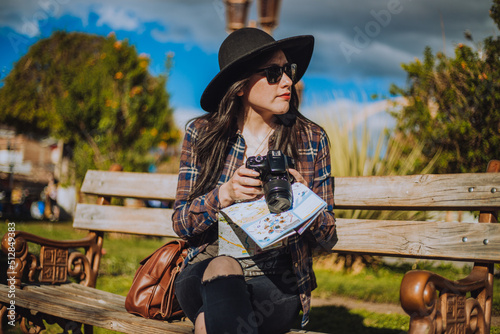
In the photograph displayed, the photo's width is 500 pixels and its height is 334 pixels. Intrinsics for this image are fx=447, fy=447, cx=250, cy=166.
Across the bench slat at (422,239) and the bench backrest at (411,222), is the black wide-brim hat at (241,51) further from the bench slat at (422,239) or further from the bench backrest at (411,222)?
the bench slat at (422,239)

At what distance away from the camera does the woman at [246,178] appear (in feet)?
6.00

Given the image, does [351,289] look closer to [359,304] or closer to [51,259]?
[359,304]

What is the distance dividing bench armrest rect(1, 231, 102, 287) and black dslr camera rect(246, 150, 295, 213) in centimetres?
164

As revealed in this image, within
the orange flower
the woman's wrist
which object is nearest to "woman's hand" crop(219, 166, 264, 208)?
the woman's wrist

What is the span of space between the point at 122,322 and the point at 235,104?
120cm

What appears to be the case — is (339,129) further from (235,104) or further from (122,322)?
(122,322)

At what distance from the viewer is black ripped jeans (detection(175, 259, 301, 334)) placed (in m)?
1.65

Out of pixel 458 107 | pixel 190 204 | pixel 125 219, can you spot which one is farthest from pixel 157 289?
pixel 458 107

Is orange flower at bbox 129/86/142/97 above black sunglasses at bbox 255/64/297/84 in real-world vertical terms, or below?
above

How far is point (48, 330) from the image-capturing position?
3.34 meters

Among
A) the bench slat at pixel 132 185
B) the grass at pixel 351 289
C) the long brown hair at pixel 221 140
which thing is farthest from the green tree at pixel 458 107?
the bench slat at pixel 132 185

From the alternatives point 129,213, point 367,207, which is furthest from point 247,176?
point 129,213

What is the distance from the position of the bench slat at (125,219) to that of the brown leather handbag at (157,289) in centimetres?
65

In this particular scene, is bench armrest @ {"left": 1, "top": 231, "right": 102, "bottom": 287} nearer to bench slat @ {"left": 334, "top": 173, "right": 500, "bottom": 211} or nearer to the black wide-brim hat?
the black wide-brim hat
